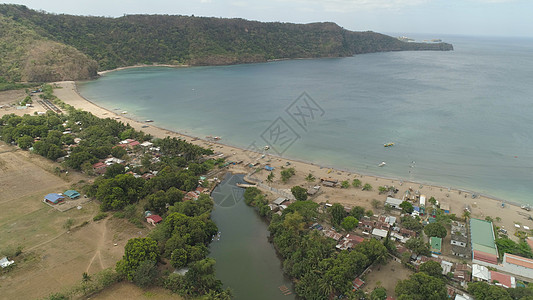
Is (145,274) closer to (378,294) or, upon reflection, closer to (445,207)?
(378,294)

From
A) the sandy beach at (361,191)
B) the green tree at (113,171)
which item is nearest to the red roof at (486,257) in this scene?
the sandy beach at (361,191)

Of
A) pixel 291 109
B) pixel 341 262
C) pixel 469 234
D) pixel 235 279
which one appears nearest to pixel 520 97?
pixel 291 109

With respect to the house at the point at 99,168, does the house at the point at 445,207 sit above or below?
below

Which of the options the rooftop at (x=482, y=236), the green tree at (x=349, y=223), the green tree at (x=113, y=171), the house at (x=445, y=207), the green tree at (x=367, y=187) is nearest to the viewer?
the rooftop at (x=482, y=236)

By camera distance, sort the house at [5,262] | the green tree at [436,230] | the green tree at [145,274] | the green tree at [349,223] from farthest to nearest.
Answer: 1. the green tree at [349,223]
2. the green tree at [436,230]
3. the house at [5,262]
4. the green tree at [145,274]

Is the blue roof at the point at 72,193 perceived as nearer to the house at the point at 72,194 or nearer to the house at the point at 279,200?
the house at the point at 72,194

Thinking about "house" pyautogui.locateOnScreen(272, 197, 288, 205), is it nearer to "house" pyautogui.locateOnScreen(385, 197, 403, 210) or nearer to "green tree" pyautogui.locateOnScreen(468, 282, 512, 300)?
"house" pyautogui.locateOnScreen(385, 197, 403, 210)

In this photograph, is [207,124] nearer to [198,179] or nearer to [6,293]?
[198,179]
